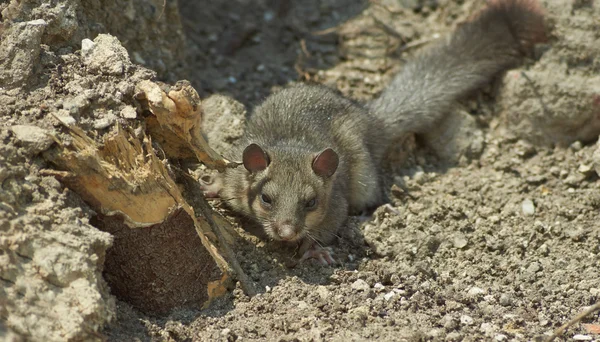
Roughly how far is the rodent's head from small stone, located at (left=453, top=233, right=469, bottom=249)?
3.40ft

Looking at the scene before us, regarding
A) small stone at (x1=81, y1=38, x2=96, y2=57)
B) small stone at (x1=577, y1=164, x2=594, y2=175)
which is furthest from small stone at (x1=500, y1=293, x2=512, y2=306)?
small stone at (x1=81, y1=38, x2=96, y2=57)

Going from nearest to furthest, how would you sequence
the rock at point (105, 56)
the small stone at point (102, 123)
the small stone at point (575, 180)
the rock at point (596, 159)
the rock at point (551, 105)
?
the small stone at point (102, 123) → the rock at point (105, 56) → the rock at point (596, 159) → the small stone at point (575, 180) → the rock at point (551, 105)

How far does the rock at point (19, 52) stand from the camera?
4.27 metres

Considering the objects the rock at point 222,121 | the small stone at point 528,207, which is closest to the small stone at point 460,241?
the small stone at point 528,207

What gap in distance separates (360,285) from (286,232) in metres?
0.68

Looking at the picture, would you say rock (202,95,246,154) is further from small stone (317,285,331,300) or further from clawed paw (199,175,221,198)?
small stone (317,285,331,300)

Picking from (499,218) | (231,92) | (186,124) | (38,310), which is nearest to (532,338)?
(499,218)

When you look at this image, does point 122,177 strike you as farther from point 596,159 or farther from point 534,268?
point 596,159

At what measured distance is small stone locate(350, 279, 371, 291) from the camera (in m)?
4.73

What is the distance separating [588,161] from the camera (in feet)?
19.8

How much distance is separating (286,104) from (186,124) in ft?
6.35

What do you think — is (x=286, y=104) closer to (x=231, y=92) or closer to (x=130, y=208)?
(x=231, y=92)

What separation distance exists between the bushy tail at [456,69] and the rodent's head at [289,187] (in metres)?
1.26

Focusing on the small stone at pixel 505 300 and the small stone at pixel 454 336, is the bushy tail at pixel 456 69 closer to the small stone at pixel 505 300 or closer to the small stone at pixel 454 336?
the small stone at pixel 505 300
